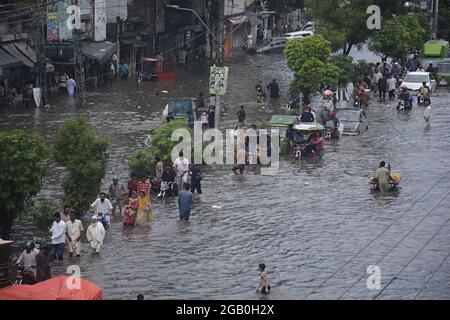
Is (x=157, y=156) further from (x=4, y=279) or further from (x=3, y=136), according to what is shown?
(x=4, y=279)

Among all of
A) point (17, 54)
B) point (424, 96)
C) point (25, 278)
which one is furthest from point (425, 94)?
point (25, 278)

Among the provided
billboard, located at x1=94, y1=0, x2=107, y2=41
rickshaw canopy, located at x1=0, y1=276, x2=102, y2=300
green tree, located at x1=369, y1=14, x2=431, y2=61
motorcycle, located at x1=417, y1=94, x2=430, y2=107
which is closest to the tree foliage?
rickshaw canopy, located at x1=0, y1=276, x2=102, y2=300

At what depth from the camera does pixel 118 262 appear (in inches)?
936

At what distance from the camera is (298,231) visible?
86.8 feet

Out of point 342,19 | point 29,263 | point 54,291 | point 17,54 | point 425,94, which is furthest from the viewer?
point 342,19

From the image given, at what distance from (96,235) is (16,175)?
246cm

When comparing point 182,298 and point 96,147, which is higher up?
point 96,147

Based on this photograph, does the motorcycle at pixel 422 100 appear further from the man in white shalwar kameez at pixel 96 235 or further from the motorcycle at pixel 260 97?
→ the man in white shalwar kameez at pixel 96 235

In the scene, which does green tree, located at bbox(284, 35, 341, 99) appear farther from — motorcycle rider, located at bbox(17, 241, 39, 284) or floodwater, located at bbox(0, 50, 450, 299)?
motorcycle rider, located at bbox(17, 241, 39, 284)

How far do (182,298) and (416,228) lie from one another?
7.75 m

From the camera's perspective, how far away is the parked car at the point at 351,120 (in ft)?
135

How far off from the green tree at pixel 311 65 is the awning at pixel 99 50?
10490 millimetres

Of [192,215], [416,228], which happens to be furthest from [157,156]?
[416,228]

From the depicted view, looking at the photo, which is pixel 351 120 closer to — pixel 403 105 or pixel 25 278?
pixel 403 105
